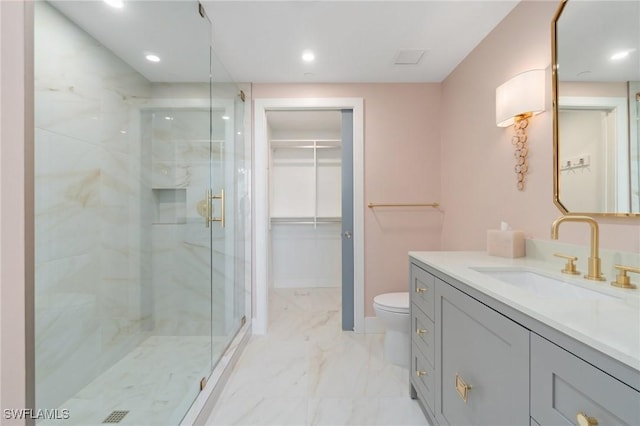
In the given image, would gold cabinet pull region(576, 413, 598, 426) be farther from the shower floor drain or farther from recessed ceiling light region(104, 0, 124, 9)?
recessed ceiling light region(104, 0, 124, 9)

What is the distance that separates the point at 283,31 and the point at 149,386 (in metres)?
2.22

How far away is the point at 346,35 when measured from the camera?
6.08ft

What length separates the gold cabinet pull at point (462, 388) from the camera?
3.43 ft

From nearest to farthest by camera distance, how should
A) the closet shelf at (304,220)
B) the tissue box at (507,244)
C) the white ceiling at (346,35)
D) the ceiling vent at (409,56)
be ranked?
the tissue box at (507,244) < the white ceiling at (346,35) < the ceiling vent at (409,56) < the closet shelf at (304,220)

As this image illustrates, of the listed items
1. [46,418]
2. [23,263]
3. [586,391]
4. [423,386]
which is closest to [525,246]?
[423,386]

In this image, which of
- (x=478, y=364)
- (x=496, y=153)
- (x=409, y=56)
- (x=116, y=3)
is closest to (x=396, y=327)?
(x=478, y=364)

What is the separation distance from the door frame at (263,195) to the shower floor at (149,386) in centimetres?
77

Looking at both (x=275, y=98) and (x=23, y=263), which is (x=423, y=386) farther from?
(x=275, y=98)

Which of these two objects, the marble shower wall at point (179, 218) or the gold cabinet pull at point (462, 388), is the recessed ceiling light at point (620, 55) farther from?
the marble shower wall at point (179, 218)

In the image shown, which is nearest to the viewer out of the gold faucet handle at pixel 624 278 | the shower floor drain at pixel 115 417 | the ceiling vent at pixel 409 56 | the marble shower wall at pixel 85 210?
the gold faucet handle at pixel 624 278

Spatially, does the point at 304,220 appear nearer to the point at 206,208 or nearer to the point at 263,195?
the point at 263,195

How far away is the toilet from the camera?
1.99 meters

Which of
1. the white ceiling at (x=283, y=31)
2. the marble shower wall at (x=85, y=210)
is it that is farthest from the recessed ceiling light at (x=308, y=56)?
the marble shower wall at (x=85, y=210)

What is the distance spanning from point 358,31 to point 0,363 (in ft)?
7.12
